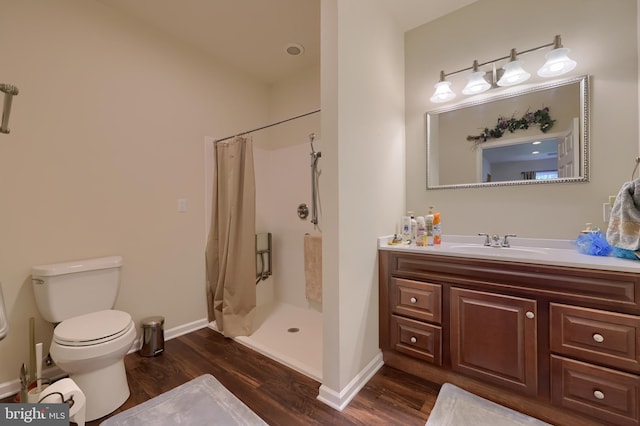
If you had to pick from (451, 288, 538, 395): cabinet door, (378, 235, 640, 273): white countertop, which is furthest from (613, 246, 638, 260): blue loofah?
(451, 288, 538, 395): cabinet door

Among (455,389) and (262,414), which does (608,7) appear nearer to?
(455,389)

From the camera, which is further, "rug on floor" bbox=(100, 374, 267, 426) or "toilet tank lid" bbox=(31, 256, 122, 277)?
"toilet tank lid" bbox=(31, 256, 122, 277)

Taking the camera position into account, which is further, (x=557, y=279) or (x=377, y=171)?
(x=377, y=171)

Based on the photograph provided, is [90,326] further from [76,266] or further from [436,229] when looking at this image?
[436,229]

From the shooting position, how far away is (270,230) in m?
3.21

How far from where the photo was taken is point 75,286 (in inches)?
66.6

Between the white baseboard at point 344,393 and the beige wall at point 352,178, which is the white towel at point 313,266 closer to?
the beige wall at point 352,178

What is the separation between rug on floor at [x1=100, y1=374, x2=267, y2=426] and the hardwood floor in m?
0.06

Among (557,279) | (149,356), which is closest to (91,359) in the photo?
(149,356)

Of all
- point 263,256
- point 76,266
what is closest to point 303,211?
point 263,256

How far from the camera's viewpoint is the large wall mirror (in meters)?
1.67

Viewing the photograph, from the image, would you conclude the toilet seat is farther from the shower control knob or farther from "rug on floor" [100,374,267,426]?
the shower control knob

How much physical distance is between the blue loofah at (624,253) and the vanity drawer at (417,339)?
0.97m

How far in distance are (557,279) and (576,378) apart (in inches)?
18.5
